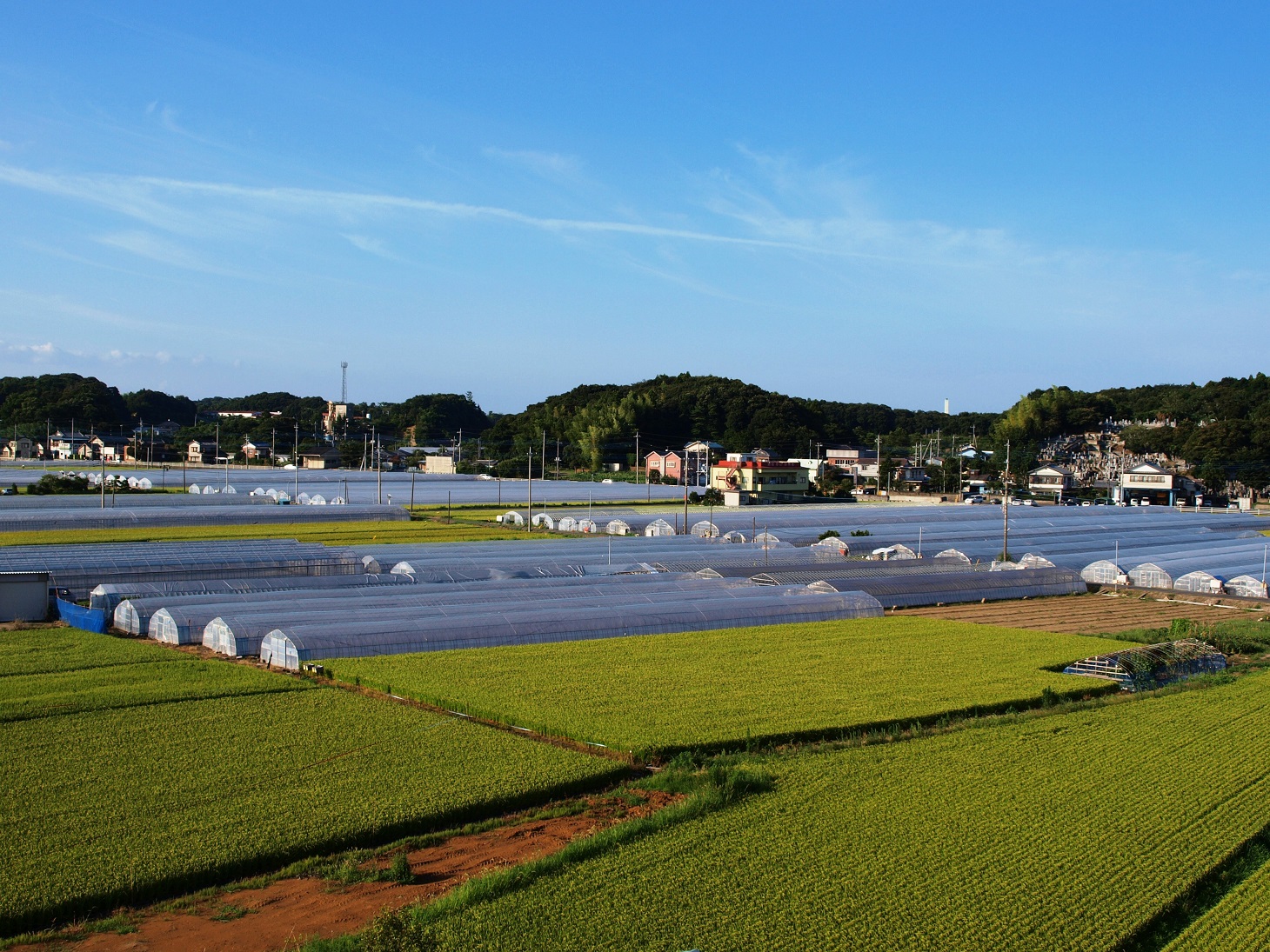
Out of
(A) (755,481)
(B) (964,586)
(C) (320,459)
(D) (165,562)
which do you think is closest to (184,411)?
(C) (320,459)

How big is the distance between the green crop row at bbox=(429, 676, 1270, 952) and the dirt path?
10.6m

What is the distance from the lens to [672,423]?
97.3 m

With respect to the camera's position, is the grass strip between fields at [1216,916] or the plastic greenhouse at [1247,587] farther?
the plastic greenhouse at [1247,587]

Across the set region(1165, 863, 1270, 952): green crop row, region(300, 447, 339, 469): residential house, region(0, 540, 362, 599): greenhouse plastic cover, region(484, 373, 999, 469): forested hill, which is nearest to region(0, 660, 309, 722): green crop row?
region(0, 540, 362, 599): greenhouse plastic cover

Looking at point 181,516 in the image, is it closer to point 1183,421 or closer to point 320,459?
point 320,459

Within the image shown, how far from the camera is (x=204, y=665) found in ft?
53.9

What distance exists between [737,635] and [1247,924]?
487 inches

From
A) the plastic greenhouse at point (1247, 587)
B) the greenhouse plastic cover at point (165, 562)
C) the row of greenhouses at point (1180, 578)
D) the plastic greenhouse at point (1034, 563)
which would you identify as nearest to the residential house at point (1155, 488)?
the row of greenhouses at point (1180, 578)

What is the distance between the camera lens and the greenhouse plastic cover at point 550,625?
1692cm

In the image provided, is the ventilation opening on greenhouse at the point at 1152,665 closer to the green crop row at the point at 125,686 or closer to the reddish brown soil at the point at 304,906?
the reddish brown soil at the point at 304,906

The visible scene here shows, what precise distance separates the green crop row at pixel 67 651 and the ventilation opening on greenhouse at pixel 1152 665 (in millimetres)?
15201

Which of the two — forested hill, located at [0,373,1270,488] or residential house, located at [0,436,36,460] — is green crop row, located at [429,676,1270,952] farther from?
residential house, located at [0,436,36,460]

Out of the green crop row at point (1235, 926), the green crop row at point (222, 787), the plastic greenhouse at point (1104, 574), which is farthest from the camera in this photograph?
the plastic greenhouse at point (1104, 574)

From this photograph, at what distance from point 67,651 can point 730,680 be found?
36.2 feet
